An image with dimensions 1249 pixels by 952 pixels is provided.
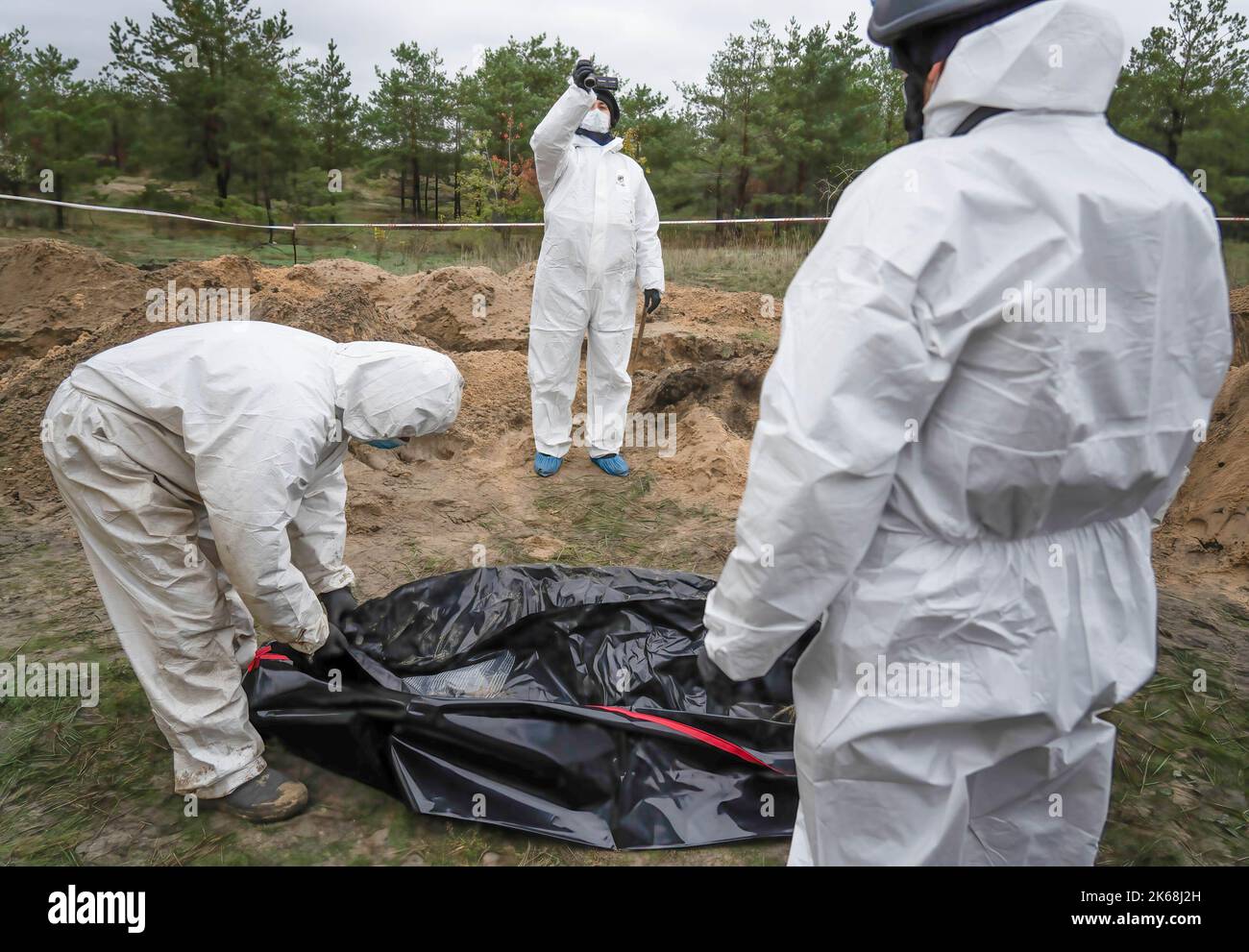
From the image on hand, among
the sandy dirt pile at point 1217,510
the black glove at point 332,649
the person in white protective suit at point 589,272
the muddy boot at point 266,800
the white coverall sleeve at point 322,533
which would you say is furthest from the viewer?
the person in white protective suit at point 589,272

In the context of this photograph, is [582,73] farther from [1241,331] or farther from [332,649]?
[1241,331]

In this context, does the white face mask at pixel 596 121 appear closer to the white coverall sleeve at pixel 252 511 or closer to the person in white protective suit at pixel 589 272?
the person in white protective suit at pixel 589 272

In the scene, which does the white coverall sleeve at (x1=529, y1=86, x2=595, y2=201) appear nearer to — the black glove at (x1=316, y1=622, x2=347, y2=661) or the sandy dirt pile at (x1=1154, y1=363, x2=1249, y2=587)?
the black glove at (x1=316, y1=622, x2=347, y2=661)

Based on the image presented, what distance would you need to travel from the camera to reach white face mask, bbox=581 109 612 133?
439 centimetres

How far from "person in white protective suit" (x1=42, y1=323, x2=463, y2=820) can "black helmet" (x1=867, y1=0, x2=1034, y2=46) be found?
1.18 m

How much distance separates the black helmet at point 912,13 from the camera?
1119 mm

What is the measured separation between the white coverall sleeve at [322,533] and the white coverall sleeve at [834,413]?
1.50m

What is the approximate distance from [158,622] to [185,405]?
21.7 inches

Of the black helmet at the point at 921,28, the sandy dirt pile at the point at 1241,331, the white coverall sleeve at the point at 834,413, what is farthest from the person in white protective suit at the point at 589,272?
the sandy dirt pile at the point at 1241,331

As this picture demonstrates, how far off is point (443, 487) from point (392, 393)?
8.35 feet

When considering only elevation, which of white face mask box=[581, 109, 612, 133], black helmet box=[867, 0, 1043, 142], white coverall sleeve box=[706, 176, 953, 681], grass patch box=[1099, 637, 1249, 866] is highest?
white face mask box=[581, 109, 612, 133]

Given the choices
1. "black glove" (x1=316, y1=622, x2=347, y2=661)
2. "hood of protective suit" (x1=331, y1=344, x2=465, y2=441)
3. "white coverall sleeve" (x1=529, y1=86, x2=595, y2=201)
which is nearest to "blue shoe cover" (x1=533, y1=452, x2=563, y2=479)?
"white coverall sleeve" (x1=529, y1=86, x2=595, y2=201)
